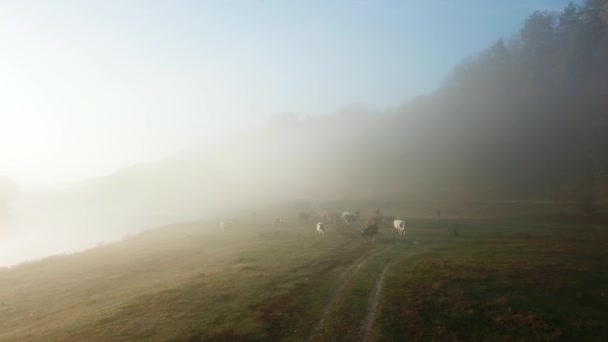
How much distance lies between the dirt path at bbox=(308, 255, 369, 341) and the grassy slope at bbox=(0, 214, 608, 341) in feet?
1.08

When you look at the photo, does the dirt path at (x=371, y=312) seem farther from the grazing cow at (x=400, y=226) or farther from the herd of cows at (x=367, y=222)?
the grazing cow at (x=400, y=226)

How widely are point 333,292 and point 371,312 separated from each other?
5579mm

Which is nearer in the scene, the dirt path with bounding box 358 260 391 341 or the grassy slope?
the dirt path with bounding box 358 260 391 341

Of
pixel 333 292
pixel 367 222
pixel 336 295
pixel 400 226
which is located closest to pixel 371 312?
pixel 336 295

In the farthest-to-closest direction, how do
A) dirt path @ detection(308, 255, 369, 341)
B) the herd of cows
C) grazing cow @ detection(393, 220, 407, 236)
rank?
grazing cow @ detection(393, 220, 407, 236) → the herd of cows → dirt path @ detection(308, 255, 369, 341)

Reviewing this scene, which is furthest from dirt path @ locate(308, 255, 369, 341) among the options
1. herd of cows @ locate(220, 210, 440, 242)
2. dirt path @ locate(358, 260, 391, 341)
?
herd of cows @ locate(220, 210, 440, 242)

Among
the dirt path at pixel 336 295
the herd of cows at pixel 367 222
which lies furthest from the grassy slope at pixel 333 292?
the herd of cows at pixel 367 222

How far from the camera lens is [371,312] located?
28625 millimetres

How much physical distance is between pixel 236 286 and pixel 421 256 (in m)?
19.9

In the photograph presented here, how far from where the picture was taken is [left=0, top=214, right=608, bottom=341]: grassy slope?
Result: 26500 millimetres

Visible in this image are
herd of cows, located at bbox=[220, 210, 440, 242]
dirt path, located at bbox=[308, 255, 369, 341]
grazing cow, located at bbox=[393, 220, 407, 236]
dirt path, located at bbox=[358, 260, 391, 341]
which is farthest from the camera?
grazing cow, located at bbox=[393, 220, 407, 236]

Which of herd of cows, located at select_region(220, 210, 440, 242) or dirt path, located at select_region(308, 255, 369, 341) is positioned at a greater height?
herd of cows, located at select_region(220, 210, 440, 242)

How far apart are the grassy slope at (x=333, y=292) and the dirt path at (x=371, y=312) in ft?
1.20

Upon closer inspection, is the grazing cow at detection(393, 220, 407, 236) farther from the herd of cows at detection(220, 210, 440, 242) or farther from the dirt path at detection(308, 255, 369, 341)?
the dirt path at detection(308, 255, 369, 341)
